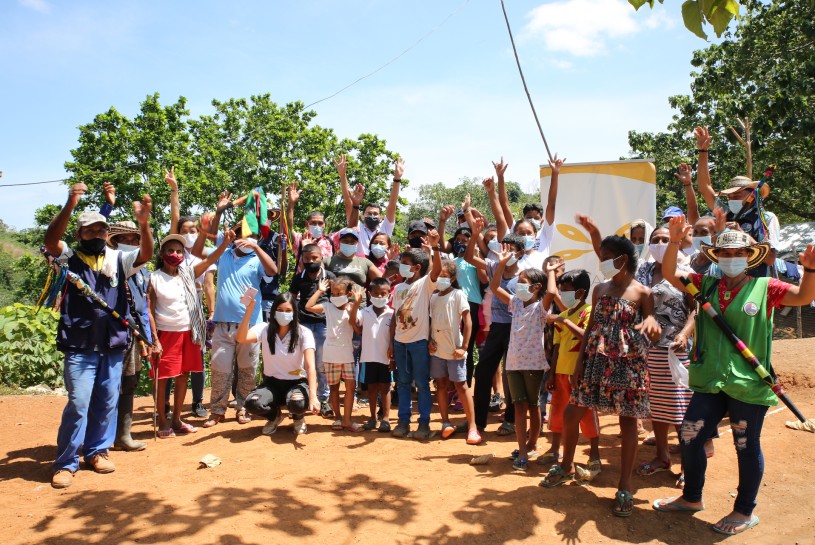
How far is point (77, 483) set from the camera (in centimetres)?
534

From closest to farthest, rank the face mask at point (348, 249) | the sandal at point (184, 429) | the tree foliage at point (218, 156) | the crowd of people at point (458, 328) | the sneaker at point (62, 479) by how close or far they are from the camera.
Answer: the crowd of people at point (458, 328) < the sneaker at point (62, 479) < the sandal at point (184, 429) < the face mask at point (348, 249) < the tree foliage at point (218, 156)

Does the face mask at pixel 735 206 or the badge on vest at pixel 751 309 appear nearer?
the badge on vest at pixel 751 309

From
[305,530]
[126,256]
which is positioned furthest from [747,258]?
[126,256]

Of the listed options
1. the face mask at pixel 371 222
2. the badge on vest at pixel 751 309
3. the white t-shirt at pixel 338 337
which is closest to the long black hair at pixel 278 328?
the white t-shirt at pixel 338 337

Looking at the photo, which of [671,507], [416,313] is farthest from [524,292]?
[671,507]

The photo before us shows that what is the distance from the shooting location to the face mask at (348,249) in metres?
7.77

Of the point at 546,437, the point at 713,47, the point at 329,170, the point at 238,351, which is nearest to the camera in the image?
the point at 546,437

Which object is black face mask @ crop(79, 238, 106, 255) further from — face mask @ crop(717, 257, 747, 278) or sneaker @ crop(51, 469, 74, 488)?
face mask @ crop(717, 257, 747, 278)

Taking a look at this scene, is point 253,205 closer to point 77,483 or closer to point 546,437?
point 77,483

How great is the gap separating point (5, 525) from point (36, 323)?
6906mm

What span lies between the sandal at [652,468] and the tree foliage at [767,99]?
10074mm

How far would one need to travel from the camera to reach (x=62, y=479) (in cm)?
525

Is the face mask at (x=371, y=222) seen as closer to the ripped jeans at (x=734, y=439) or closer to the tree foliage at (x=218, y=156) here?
the ripped jeans at (x=734, y=439)

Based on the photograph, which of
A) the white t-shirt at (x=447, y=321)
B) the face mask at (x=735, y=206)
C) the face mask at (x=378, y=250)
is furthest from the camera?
the face mask at (x=378, y=250)
